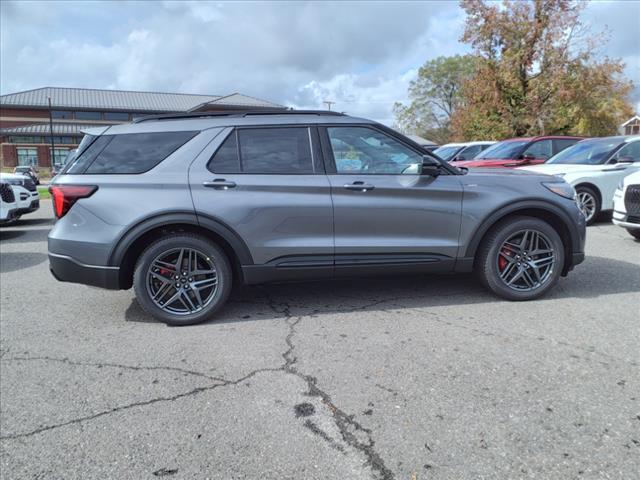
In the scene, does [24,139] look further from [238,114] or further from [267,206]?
[267,206]

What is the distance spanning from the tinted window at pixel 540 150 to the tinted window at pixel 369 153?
7787mm

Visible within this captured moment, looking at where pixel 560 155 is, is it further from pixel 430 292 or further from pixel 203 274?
pixel 203 274

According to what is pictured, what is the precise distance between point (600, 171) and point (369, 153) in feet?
21.1

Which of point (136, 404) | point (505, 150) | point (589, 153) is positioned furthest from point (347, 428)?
point (505, 150)

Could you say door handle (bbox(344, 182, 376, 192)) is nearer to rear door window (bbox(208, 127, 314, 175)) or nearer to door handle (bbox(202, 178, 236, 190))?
rear door window (bbox(208, 127, 314, 175))

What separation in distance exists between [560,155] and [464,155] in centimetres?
615

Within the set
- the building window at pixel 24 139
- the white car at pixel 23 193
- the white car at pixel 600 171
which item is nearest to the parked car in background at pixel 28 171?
the white car at pixel 23 193

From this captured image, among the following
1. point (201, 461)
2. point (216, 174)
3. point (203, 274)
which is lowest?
point (201, 461)

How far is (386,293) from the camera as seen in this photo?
488 cm

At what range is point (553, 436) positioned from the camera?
2449mm

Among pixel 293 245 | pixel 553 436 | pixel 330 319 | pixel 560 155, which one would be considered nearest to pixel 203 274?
pixel 293 245

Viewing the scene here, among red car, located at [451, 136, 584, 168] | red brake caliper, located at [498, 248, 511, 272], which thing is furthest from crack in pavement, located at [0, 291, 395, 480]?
red car, located at [451, 136, 584, 168]

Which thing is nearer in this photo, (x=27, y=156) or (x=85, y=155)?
(x=85, y=155)

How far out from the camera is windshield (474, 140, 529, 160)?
36.3 ft
